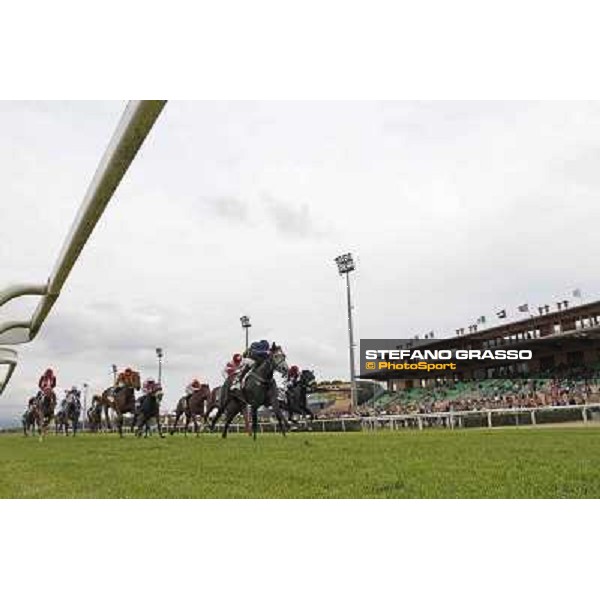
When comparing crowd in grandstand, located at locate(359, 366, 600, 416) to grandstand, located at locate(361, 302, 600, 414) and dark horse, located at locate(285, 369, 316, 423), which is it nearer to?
grandstand, located at locate(361, 302, 600, 414)

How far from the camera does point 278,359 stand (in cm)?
1154

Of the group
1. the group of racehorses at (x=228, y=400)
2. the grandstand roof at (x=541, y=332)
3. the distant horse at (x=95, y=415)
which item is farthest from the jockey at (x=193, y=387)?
the grandstand roof at (x=541, y=332)

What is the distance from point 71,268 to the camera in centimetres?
314

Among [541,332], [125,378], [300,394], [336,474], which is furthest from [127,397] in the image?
[541,332]

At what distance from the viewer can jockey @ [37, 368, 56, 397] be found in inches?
705

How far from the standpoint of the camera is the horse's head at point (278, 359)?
37.8 ft

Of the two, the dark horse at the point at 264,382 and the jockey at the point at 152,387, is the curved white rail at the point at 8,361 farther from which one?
the jockey at the point at 152,387

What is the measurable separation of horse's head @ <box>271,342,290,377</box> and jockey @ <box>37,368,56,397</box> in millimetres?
8572

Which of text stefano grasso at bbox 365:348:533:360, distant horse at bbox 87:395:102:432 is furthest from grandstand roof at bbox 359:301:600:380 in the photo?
distant horse at bbox 87:395:102:432

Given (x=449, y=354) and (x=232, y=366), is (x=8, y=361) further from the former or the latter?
(x=449, y=354)

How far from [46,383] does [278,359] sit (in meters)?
8.88
